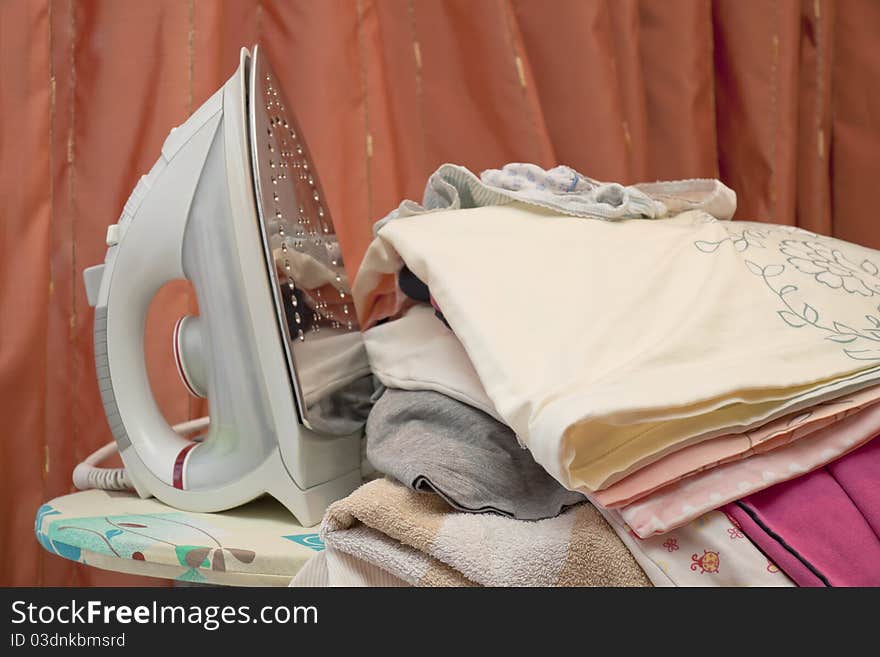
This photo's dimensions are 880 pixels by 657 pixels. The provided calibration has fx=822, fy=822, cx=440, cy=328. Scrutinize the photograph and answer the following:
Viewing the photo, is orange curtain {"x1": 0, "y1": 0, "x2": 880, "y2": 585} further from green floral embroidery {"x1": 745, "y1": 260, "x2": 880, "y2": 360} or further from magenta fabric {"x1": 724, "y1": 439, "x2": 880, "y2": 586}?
magenta fabric {"x1": 724, "y1": 439, "x2": 880, "y2": 586}

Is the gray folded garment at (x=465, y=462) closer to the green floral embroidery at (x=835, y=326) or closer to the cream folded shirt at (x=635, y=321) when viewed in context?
the cream folded shirt at (x=635, y=321)

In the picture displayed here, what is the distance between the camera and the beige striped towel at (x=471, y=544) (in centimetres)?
44

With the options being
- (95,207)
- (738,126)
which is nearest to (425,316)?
(95,207)

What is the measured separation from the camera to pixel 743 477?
0.46 m

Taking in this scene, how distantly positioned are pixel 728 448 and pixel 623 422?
0.08 meters

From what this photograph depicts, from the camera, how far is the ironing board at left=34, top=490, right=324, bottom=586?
55 cm

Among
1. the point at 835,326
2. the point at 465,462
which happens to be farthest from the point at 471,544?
the point at 835,326

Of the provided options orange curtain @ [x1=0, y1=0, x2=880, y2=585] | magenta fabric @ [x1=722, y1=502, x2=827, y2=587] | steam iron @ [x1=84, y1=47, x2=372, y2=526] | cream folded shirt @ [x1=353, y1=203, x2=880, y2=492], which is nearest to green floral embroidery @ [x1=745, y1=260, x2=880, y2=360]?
cream folded shirt @ [x1=353, y1=203, x2=880, y2=492]

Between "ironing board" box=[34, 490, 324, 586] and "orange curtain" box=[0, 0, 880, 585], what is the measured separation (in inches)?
12.3

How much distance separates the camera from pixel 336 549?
478mm

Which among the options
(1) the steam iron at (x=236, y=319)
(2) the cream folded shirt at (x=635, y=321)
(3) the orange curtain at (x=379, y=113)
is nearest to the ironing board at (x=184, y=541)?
(1) the steam iron at (x=236, y=319)

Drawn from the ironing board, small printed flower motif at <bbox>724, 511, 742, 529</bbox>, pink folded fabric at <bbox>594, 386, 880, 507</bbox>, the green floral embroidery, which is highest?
the green floral embroidery

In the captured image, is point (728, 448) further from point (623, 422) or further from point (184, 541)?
point (184, 541)
